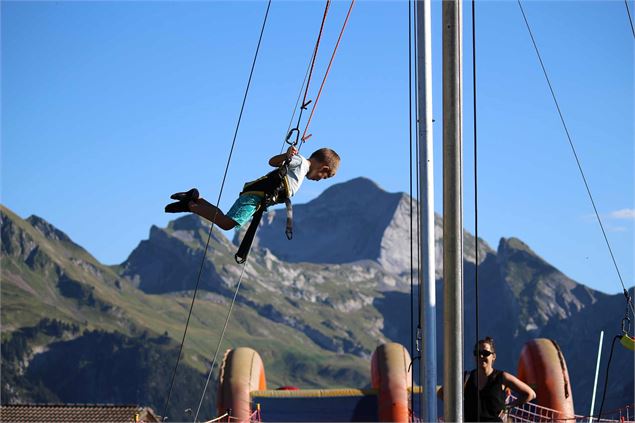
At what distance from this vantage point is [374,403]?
26.9m

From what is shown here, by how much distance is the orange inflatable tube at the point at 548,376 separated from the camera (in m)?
25.5

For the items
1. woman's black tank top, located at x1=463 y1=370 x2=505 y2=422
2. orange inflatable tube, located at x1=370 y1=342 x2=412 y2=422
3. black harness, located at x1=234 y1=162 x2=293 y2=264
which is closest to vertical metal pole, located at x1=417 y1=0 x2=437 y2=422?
woman's black tank top, located at x1=463 y1=370 x2=505 y2=422

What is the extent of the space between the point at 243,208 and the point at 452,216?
2764 mm

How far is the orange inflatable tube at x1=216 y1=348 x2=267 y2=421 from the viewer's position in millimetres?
26312

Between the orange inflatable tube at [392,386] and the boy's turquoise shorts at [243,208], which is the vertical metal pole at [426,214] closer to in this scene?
the boy's turquoise shorts at [243,208]

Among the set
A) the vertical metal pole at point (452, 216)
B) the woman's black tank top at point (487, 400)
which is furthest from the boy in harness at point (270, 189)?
the woman's black tank top at point (487, 400)

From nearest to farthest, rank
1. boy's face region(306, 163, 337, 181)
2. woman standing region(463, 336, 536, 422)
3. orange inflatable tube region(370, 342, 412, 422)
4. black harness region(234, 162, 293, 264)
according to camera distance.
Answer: woman standing region(463, 336, 536, 422) → black harness region(234, 162, 293, 264) → boy's face region(306, 163, 337, 181) → orange inflatable tube region(370, 342, 412, 422)

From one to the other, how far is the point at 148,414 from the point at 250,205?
65.5m

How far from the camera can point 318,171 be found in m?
12.9

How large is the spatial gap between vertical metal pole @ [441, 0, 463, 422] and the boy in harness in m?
2.19

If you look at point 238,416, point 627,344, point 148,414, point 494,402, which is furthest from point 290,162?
point 148,414

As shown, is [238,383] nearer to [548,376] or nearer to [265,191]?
[548,376]

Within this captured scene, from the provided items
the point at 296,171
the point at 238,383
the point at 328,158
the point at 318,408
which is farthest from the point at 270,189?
the point at 318,408

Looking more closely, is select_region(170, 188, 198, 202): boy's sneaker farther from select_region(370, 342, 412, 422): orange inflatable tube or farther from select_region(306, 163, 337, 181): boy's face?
select_region(370, 342, 412, 422): orange inflatable tube
